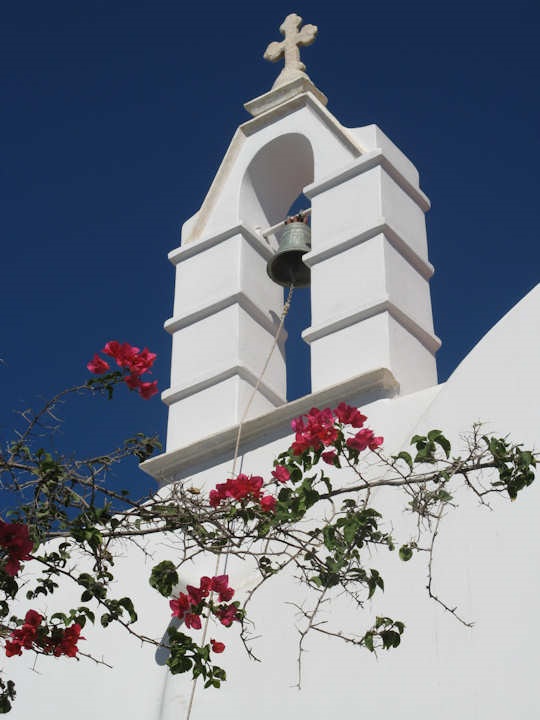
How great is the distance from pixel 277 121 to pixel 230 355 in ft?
5.29

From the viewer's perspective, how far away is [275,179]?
7.19 meters

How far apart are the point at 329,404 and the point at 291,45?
283cm

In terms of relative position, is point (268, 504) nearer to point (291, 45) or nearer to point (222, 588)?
point (222, 588)

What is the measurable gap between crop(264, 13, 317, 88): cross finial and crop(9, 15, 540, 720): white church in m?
0.02

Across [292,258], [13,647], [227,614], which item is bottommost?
[13,647]

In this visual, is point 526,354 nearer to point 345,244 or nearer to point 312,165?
point 345,244

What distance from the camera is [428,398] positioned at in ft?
17.3

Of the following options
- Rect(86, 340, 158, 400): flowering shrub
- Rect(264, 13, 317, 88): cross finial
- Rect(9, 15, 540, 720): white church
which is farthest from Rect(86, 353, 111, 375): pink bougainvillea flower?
Rect(264, 13, 317, 88): cross finial

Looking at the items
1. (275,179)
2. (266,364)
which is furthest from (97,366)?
(275,179)

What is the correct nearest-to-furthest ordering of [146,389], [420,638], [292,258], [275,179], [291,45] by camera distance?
[146,389]
[420,638]
[292,258]
[275,179]
[291,45]

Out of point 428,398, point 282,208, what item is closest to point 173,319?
Result: point 282,208

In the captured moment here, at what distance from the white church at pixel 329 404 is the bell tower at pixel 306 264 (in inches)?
0.5

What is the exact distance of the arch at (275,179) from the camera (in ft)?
23.1

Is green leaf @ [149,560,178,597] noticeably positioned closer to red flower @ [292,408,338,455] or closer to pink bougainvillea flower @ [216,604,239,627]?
pink bougainvillea flower @ [216,604,239,627]
